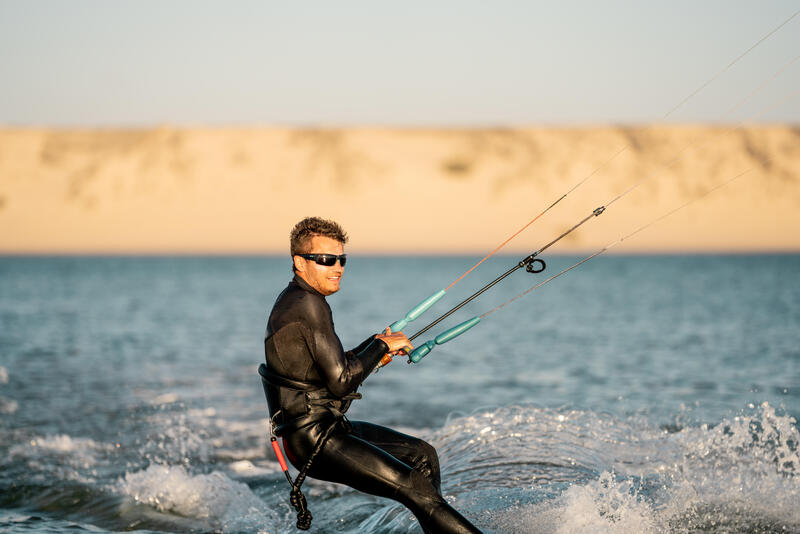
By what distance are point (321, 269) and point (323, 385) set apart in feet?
2.45

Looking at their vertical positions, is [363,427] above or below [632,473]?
above

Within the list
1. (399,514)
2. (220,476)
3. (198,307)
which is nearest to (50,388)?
(220,476)

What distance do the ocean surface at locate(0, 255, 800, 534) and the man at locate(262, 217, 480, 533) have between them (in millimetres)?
1650

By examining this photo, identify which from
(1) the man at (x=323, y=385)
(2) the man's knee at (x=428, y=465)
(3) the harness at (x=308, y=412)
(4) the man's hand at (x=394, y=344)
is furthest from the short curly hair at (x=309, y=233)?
(2) the man's knee at (x=428, y=465)

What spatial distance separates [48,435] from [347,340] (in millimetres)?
17080

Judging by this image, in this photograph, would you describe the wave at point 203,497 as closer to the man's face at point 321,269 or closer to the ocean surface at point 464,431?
the ocean surface at point 464,431

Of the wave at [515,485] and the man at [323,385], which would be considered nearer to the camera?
the man at [323,385]

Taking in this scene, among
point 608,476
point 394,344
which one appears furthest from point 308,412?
point 608,476

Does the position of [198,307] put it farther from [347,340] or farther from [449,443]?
[449,443]

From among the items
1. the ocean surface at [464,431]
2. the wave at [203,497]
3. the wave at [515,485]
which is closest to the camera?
the wave at [515,485]

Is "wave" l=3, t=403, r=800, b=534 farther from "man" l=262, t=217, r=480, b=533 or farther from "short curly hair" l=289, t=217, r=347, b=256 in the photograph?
"short curly hair" l=289, t=217, r=347, b=256

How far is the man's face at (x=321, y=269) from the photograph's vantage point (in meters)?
5.35

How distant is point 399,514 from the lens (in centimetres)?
732

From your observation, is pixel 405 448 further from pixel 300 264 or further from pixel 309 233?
pixel 309 233
